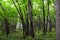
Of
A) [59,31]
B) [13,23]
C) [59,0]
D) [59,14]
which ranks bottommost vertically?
[13,23]

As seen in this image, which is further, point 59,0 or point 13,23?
point 13,23

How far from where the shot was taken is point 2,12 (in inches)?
1018

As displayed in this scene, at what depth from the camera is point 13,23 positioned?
46.9 m

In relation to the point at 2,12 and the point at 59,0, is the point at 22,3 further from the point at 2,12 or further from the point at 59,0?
the point at 59,0

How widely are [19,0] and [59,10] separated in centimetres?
1427

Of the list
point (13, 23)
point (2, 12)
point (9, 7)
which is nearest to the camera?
point (2, 12)

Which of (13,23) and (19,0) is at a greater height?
(19,0)

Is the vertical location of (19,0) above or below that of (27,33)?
above

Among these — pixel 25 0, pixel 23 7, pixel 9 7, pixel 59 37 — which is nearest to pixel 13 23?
pixel 9 7

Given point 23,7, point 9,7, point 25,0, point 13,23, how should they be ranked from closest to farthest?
point 25,0
point 23,7
point 9,7
point 13,23

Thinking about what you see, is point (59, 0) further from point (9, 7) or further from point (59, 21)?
point (9, 7)

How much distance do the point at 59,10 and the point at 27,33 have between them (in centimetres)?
1424

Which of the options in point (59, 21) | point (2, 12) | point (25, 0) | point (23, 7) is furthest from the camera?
point (2, 12)

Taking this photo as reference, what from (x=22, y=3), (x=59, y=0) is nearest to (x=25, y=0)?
(x=22, y=3)
